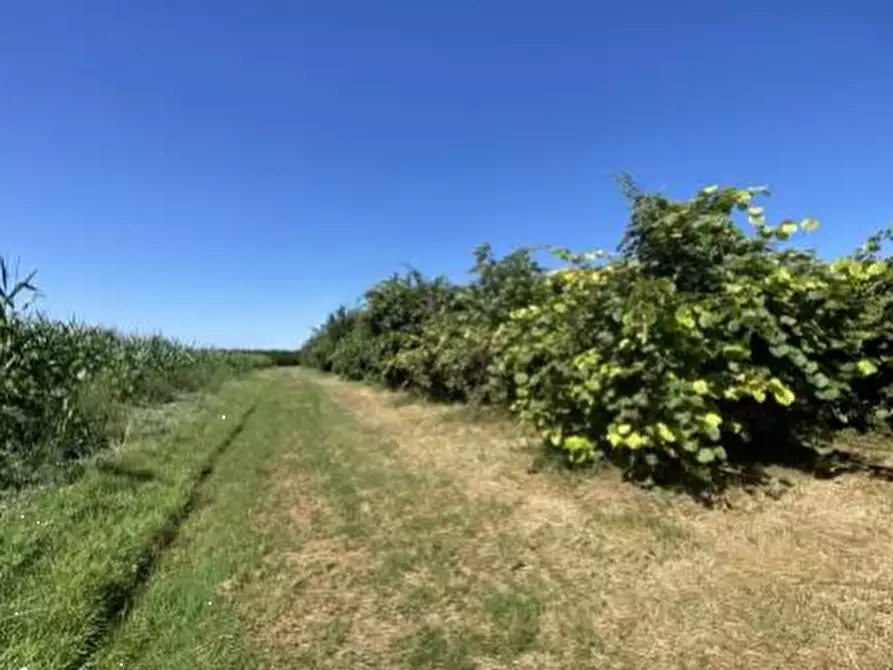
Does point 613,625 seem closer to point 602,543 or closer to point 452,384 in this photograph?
point 602,543

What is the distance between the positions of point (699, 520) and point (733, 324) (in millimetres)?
1514

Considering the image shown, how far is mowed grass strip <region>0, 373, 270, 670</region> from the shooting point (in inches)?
124

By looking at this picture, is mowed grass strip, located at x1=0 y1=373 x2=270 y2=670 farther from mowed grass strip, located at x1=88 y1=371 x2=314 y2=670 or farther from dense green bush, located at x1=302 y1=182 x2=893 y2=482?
dense green bush, located at x1=302 y1=182 x2=893 y2=482

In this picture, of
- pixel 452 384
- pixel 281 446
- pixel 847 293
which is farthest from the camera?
pixel 452 384

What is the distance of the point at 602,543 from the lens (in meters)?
4.68

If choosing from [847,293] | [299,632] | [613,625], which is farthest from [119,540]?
[847,293]

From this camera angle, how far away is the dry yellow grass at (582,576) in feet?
10.9

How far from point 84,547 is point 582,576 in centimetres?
294

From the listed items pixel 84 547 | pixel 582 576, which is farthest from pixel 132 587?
pixel 582 576

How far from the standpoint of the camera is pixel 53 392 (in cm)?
823

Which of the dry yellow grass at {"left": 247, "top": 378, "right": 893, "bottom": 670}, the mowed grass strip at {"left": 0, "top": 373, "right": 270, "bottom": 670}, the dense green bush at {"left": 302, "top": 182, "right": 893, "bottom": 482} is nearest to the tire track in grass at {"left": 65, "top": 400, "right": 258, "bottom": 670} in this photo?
the mowed grass strip at {"left": 0, "top": 373, "right": 270, "bottom": 670}

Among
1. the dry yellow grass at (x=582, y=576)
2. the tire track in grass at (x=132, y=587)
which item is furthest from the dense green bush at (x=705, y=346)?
the tire track in grass at (x=132, y=587)

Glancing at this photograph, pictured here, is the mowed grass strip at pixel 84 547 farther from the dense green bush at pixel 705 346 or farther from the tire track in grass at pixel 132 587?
the dense green bush at pixel 705 346

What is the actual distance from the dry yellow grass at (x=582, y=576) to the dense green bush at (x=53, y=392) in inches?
99.7
